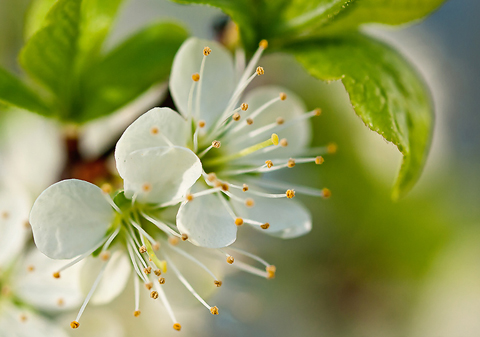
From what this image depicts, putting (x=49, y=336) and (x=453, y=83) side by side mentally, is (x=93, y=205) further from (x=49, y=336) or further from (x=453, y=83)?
(x=453, y=83)

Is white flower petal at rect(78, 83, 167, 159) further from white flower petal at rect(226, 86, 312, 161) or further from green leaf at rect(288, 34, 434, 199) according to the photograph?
green leaf at rect(288, 34, 434, 199)

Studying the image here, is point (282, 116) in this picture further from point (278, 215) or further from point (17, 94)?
point (17, 94)

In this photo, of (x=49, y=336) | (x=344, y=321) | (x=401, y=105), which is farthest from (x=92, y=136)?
(x=344, y=321)

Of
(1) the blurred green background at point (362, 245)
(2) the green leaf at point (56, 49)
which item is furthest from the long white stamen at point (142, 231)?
(1) the blurred green background at point (362, 245)

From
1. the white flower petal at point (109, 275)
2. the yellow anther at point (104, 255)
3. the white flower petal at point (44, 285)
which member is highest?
the yellow anther at point (104, 255)

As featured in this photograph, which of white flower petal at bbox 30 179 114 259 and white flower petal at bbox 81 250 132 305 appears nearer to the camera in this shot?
white flower petal at bbox 30 179 114 259

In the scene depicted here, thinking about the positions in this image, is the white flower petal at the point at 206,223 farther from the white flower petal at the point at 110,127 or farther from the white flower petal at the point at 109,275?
the white flower petal at the point at 110,127

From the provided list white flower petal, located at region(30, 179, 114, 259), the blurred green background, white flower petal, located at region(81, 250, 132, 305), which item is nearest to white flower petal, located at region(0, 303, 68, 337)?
white flower petal, located at region(81, 250, 132, 305)
